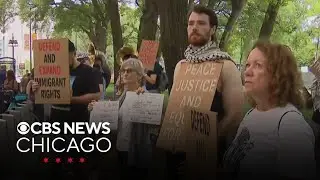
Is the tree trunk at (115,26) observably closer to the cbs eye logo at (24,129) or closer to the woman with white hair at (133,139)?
the woman with white hair at (133,139)

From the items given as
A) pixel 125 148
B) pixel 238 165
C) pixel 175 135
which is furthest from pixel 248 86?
pixel 125 148

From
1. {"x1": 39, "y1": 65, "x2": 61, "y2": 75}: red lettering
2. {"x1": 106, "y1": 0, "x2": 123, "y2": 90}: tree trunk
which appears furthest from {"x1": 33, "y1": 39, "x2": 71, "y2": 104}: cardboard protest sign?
{"x1": 106, "y1": 0, "x2": 123, "y2": 90}: tree trunk

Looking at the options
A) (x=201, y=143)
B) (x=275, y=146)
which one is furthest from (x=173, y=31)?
(x=275, y=146)

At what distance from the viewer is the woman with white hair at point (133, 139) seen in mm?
2119

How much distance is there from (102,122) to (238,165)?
758mm

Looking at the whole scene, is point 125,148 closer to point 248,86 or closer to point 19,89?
point 248,86

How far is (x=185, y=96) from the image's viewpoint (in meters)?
1.74

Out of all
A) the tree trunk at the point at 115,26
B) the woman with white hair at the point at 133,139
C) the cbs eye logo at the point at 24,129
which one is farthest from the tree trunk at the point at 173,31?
the tree trunk at the point at 115,26

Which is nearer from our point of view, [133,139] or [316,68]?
[316,68]

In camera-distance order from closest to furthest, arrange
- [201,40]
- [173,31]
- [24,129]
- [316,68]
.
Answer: [201,40]
[24,129]
[316,68]
[173,31]

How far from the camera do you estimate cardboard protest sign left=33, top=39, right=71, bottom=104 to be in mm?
2311

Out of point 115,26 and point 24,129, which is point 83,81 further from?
point 115,26

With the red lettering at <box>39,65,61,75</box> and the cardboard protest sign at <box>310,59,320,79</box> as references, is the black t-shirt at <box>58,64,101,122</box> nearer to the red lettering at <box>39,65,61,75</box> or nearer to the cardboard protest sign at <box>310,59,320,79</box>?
the red lettering at <box>39,65,61,75</box>

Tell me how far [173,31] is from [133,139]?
2.80 ft
